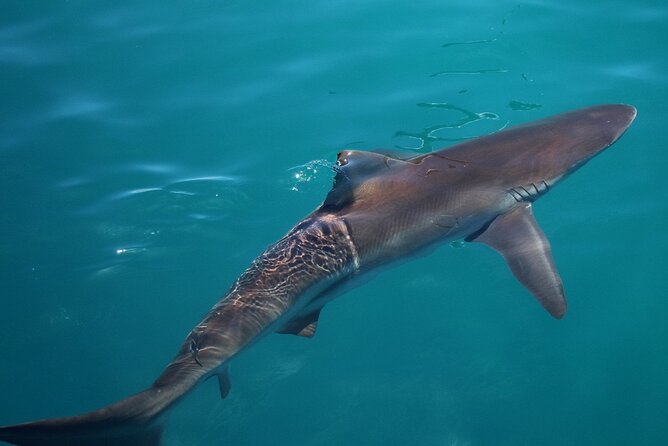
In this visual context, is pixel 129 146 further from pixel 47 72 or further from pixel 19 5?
pixel 19 5

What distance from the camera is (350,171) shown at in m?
5.58

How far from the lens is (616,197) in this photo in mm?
8516

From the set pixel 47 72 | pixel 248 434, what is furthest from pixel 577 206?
pixel 47 72

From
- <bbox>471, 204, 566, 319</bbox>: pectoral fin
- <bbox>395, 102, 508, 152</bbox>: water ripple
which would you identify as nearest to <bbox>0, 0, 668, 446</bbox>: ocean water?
<bbox>395, 102, 508, 152</bbox>: water ripple

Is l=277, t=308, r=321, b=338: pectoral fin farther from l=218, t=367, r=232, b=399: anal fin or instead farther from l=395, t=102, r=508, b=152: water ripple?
l=395, t=102, r=508, b=152: water ripple

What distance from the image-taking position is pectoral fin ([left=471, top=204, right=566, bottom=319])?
5.68 meters

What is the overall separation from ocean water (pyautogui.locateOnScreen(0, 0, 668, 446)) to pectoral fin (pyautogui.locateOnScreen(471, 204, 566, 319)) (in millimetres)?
2027

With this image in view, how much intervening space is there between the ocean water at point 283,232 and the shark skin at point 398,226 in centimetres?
221

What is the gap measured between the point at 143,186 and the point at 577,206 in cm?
699

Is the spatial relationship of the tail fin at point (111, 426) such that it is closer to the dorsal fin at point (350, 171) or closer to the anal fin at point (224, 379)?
the anal fin at point (224, 379)

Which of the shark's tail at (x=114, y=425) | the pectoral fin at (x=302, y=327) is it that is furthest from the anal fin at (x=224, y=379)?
the pectoral fin at (x=302, y=327)

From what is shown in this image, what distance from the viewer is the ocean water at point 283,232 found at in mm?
8164

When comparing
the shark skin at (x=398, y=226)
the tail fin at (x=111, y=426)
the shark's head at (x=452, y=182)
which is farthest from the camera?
the shark's head at (x=452, y=182)

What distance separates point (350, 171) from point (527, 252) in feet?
7.26
